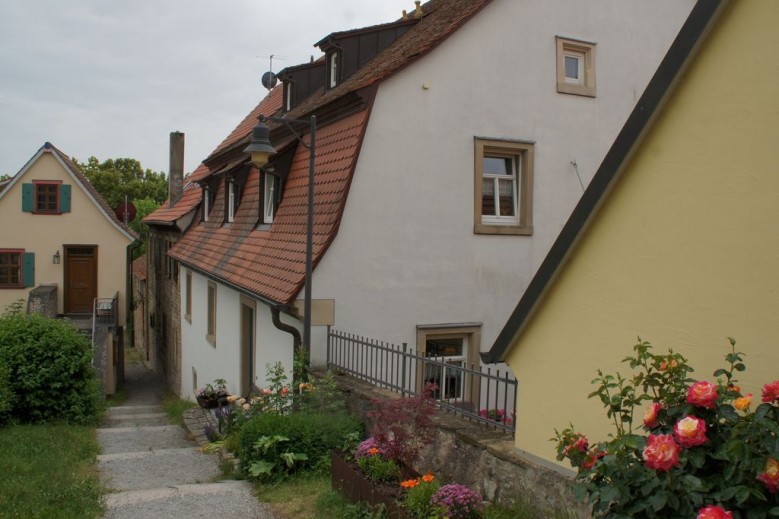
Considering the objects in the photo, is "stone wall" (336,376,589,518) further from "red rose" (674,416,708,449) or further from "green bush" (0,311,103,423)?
"green bush" (0,311,103,423)

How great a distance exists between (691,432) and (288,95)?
1377 cm

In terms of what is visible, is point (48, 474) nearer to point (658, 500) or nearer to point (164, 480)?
point (164, 480)

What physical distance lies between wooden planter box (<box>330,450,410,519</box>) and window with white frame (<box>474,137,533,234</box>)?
4.84m

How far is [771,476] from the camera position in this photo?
2836 mm

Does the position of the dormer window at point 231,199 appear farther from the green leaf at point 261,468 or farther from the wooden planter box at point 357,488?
the wooden planter box at point 357,488

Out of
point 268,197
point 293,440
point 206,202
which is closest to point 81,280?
point 206,202

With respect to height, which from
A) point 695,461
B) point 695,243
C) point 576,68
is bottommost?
point 695,461

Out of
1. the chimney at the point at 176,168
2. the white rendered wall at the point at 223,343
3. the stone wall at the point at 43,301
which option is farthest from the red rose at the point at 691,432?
the stone wall at the point at 43,301

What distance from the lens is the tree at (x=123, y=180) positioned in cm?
6175

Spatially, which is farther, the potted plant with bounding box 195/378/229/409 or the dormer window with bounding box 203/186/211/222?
the dormer window with bounding box 203/186/211/222

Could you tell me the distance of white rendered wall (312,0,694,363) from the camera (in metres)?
9.98

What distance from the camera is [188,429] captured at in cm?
1309

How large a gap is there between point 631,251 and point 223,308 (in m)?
12.0

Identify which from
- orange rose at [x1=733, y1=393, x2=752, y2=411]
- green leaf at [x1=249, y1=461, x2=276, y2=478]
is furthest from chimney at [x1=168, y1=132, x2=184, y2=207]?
orange rose at [x1=733, y1=393, x2=752, y2=411]
